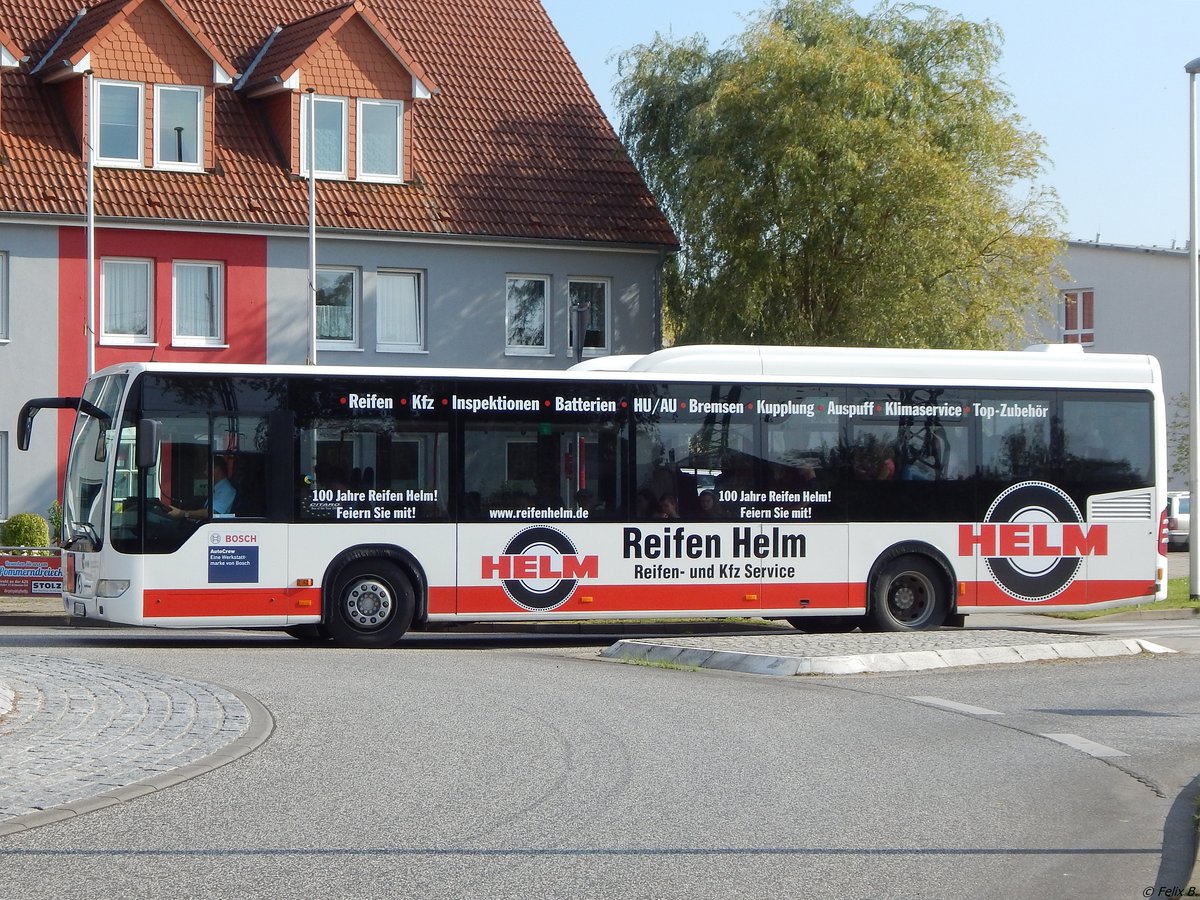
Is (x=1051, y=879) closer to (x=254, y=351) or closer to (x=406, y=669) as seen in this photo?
(x=406, y=669)

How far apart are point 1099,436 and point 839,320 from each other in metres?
13.9

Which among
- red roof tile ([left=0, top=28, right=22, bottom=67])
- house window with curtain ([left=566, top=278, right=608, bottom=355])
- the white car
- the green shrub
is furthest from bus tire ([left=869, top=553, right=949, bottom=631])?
the white car

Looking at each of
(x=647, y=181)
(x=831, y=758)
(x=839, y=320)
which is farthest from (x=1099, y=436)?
(x=647, y=181)

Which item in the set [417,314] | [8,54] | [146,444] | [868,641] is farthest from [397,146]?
[868,641]

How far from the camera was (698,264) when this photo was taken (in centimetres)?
3534

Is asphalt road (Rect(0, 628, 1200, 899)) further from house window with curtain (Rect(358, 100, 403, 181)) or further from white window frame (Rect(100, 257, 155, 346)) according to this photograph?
house window with curtain (Rect(358, 100, 403, 181))

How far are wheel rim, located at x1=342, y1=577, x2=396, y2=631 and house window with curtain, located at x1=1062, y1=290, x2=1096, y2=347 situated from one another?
4508 centimetres

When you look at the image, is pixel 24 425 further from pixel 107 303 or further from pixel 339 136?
pixel 339 136

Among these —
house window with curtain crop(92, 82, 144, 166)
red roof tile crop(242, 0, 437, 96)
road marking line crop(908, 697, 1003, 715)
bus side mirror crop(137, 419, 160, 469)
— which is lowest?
road marking line crop(908, 697, 1003, 715)

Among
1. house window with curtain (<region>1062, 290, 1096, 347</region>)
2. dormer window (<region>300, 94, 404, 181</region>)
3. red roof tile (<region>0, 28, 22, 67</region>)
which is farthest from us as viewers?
house window with curtain (<region>1062, 290, 1096, 347</region>)

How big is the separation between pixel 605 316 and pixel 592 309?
12.7 inches

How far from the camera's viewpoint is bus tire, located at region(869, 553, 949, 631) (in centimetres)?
1966

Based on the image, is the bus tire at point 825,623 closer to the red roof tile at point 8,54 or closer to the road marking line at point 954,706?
the road marking line at point 954,706

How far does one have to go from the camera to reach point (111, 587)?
1753 centimetres
